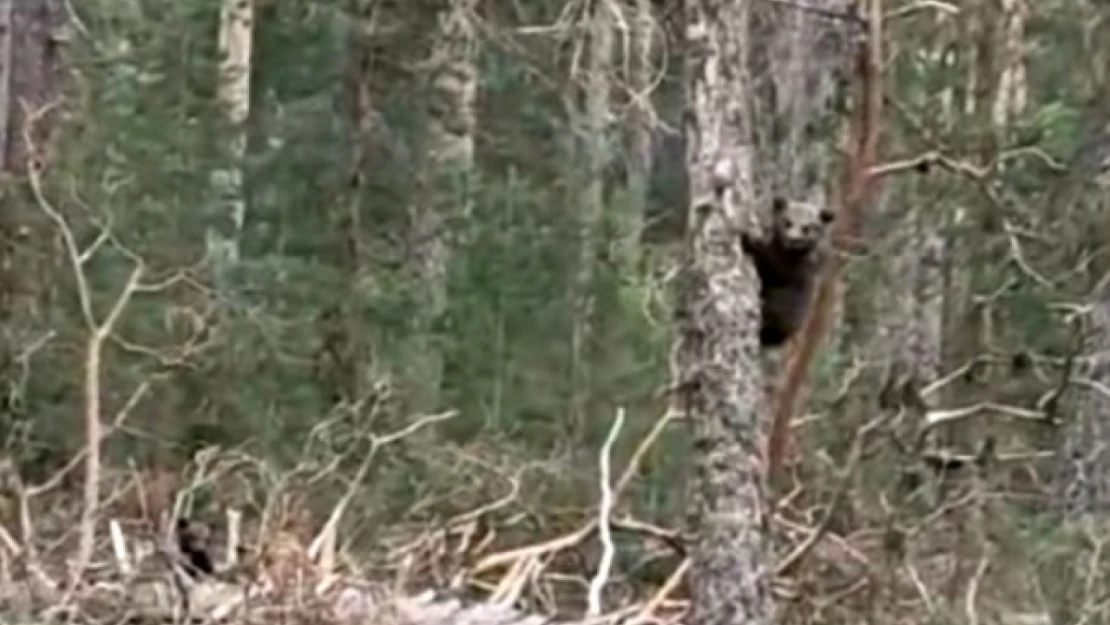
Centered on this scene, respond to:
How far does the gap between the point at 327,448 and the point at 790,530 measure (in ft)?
7.45

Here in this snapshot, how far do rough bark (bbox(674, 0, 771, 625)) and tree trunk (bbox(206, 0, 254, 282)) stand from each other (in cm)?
485

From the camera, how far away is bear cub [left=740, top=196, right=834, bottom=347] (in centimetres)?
535

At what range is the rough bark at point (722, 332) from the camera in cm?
519

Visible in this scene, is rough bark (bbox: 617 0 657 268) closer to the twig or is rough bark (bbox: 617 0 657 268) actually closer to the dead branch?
the twig

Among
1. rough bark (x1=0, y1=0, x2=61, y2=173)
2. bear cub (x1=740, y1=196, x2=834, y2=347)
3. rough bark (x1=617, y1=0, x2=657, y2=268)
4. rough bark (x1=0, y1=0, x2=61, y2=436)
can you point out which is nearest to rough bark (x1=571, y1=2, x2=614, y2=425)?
rough bark (x1=617, y1=0, x2=657, y2=268)

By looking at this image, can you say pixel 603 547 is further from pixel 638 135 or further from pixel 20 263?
pixel 638 135

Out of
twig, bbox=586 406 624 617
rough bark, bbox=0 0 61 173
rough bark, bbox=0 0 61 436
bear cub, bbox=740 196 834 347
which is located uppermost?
rough bark, bbox=0 0 61 173

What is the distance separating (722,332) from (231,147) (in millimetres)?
5467

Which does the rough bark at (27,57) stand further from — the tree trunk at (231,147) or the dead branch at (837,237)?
the dead branch at (837,237)

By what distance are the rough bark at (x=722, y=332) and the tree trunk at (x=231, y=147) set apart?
4.85 meters

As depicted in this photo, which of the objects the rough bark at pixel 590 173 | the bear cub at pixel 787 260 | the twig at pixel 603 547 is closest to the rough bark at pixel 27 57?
the rough bark at pixel 590 173

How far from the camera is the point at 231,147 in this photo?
10203 millimetres

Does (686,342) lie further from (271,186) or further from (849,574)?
(271,186)

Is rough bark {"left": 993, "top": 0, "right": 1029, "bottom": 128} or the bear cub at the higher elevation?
rough bark {"left": 993, "top": 0, "right": 1029, "bottom": 128}
